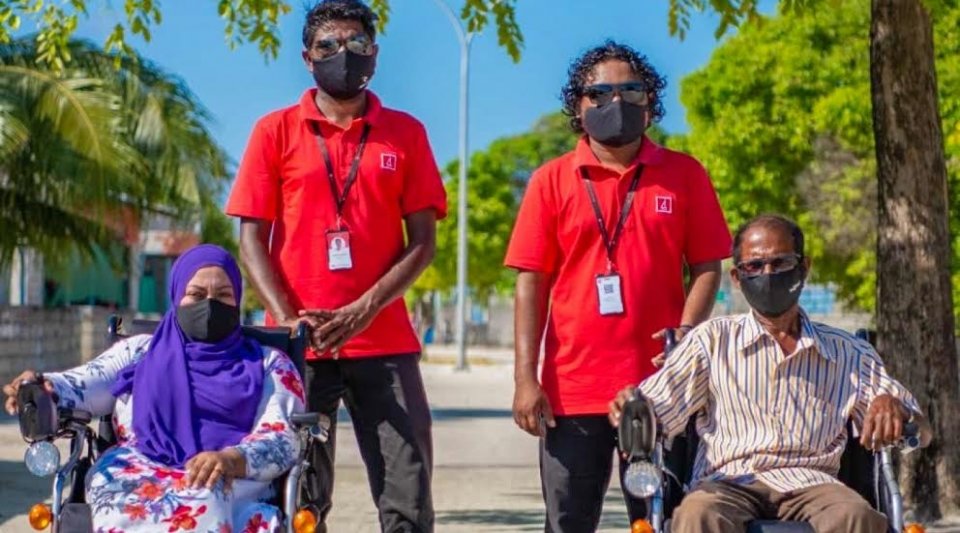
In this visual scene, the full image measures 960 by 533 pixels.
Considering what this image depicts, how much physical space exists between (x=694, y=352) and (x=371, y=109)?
153cm

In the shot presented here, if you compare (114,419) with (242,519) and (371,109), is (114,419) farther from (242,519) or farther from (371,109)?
(371,109)

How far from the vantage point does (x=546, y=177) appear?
19.1 feet

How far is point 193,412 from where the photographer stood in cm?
567

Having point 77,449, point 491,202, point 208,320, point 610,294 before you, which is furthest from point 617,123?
point 491,202

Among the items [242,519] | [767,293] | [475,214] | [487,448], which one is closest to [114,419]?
[242,519]

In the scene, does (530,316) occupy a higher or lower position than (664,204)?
lower

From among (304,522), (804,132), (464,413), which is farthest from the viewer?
(804,132)

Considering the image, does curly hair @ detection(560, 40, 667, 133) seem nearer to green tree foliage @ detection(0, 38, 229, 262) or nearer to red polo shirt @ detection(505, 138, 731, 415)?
red polo shirt @ detection(505, 138, 731, 415)

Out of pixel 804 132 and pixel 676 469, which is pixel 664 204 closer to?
pixel 676 469

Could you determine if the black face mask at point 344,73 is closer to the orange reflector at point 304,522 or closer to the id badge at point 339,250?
the id badge at point 339,250

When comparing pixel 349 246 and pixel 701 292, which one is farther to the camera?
pixel 349 246

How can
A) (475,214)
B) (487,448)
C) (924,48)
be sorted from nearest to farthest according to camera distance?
1. (924,48)
2. (487,448)
3. (475,214)

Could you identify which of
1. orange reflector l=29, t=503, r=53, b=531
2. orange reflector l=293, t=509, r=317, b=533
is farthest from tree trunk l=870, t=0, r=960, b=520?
orange reflector l=29, t=503, r=53, b=531

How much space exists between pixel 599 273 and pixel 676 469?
0.67m
